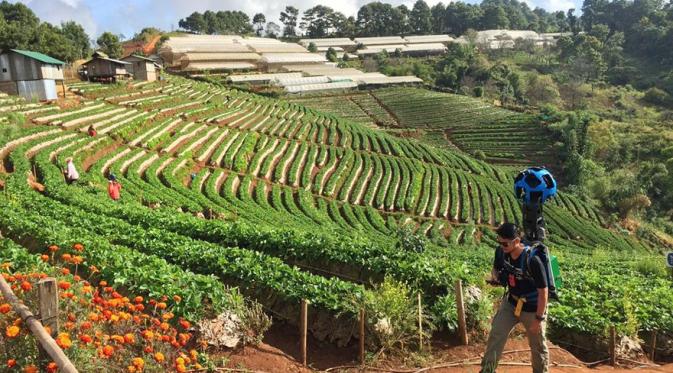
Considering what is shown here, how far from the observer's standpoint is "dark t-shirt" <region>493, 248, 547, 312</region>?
6.12 meters

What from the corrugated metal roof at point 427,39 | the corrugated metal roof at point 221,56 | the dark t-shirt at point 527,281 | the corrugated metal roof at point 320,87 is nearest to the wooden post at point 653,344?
the dark t-shirt at point 527,281

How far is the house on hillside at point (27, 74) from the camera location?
39.4m

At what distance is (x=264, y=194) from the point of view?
108ft

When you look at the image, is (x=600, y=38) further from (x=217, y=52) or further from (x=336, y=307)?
(x=336, y=307)

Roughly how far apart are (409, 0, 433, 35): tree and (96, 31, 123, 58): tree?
10830 cm

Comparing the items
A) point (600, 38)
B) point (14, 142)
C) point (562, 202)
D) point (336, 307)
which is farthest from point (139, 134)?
point (600, 38)

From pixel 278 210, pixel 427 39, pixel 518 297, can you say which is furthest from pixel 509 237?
pixel 427 39

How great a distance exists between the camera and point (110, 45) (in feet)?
266

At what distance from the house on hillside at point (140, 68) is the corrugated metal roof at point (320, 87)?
24.3m

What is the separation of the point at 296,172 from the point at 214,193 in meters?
11.4

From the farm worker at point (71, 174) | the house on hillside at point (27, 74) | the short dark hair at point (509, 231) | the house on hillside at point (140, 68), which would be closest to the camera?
the short dark hair at point (509, 231)

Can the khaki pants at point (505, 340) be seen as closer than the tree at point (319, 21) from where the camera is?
Yes

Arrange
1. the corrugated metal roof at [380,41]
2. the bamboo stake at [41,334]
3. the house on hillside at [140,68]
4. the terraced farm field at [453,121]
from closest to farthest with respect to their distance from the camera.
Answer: the bamboo stake at [41,334], the house on hillside at [140,68], the terraced farm field at [453,121], the corrugated metal roof at [380,41]

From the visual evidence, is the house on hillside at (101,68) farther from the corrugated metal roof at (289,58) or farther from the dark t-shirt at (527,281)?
the dark t-shirt at (527,281)
